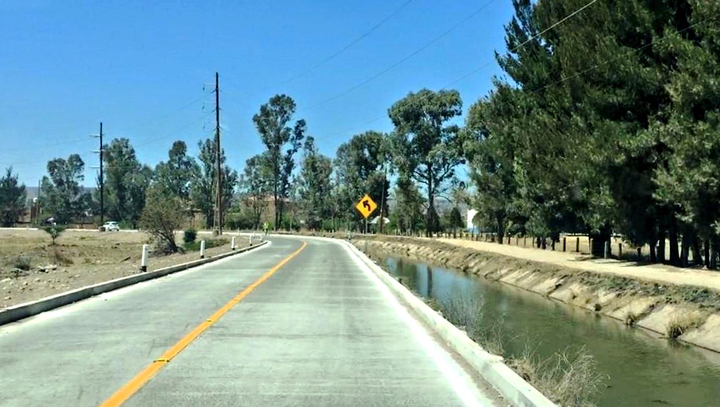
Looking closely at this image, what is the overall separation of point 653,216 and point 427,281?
9.90m

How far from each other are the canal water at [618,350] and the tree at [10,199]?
11579 centimetres

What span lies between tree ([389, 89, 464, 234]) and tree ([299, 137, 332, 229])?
28.0 metres

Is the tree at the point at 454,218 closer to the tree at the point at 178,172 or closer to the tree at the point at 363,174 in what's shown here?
the tree at the point at 363,174

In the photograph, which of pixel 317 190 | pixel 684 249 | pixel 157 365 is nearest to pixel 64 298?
pixel 157 365

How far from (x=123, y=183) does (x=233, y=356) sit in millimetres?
127562

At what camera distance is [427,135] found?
78.9m

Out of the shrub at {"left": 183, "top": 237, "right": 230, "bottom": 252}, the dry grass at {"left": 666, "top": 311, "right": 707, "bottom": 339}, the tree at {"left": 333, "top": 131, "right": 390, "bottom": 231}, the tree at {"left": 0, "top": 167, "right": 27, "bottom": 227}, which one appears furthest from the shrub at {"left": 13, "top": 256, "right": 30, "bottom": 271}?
the tree at {"left": 0, "top": 167, "right": 27, "bottom": 227}

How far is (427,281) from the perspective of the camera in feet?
102

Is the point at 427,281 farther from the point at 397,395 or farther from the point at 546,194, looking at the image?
the point at 397,395

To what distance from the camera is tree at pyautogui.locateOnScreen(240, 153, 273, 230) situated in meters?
110

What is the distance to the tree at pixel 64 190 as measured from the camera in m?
135

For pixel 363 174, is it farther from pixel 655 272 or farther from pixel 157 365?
pixel 157 365

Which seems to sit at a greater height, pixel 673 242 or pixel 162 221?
pixel 162 221

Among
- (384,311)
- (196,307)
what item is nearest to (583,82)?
(384,311)
